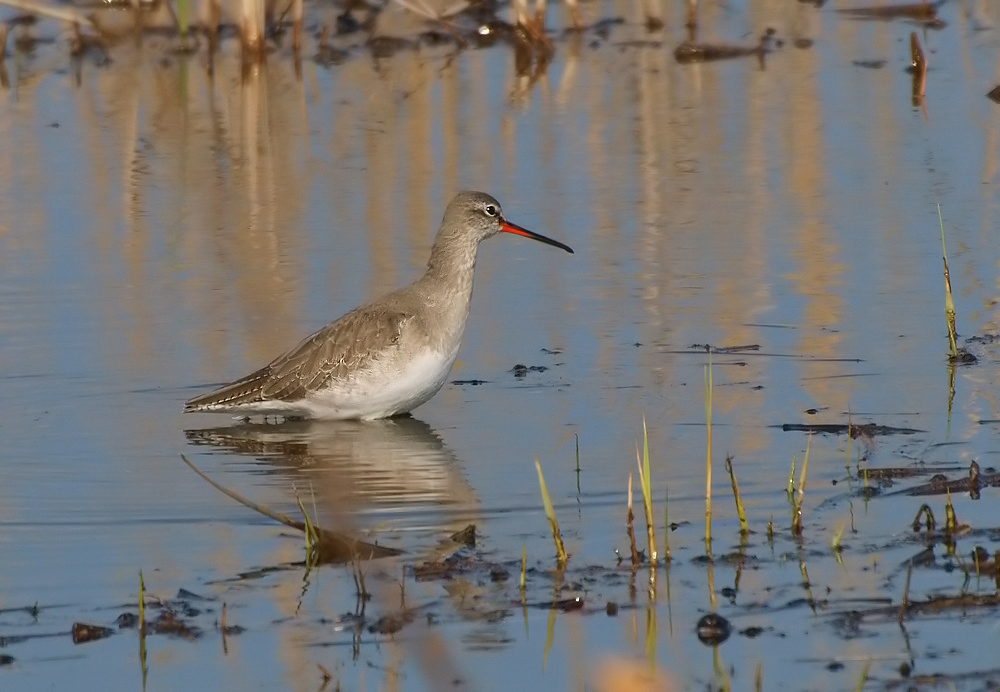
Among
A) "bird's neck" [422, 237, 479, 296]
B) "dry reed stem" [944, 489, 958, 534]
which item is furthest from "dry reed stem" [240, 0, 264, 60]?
"dry reed stem" [944, 489, 958, 534]

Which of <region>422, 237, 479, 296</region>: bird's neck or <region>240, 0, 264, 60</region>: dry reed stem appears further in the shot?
<region>240, 0, 264, 60</region>: dry reed stem

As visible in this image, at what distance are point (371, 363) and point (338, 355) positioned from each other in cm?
23

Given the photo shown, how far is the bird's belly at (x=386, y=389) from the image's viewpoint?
8547 mm

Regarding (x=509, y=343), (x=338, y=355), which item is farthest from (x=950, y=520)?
(x=509, y=343)

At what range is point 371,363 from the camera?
28.3ft

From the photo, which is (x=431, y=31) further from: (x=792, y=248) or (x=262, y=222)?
(x=792, y=248)

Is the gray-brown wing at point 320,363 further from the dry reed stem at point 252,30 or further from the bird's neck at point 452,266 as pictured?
the dry reed stem at point 252,30

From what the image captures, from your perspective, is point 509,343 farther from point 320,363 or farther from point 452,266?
point 320,363

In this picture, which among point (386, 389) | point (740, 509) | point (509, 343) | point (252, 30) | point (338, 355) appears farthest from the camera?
point (252, 30)

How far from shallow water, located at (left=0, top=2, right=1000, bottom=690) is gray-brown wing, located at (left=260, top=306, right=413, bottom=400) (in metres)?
0.33

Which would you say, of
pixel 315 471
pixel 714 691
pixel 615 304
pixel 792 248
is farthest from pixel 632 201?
pixel 714 691

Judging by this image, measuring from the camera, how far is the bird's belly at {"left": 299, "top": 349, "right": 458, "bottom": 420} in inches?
336

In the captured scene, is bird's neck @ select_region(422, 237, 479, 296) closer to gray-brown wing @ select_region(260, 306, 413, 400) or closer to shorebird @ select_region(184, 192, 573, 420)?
shorebird @ select_region(184, 192, 573, 420)

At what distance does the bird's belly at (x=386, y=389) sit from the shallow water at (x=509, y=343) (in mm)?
151
